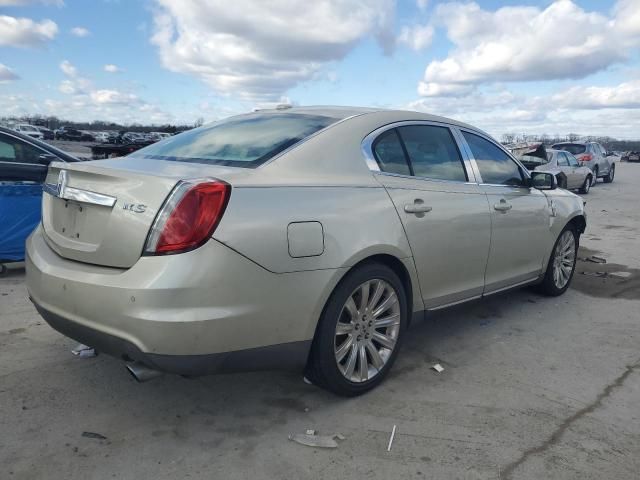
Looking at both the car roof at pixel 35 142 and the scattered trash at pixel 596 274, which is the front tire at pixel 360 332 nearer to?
the scattered trash at pixel 596 274

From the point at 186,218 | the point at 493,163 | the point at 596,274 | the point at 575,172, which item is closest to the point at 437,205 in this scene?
the point at 493,163

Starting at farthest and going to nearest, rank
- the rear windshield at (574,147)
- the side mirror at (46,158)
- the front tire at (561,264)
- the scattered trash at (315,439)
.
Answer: the rear windshield at (574,147), the side mirror at (46,158), the front tire at (561,264), the scattered trash at (315,439)

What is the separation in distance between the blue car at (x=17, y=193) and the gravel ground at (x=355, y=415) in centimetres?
168

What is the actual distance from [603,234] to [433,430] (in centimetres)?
813

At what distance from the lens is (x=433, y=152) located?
12.7ft

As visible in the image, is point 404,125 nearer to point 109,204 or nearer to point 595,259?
point 109,204

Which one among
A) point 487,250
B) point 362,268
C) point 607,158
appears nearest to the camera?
point 362,268

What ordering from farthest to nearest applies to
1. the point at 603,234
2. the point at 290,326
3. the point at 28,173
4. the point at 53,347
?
1. the point at 603,234
2. the point at 28,173
3. the point at 53,347
4. the point at 290,326

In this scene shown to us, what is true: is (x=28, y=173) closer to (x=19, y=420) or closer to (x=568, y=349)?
(x=19, y=420)

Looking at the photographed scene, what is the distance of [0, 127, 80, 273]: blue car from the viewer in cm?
571

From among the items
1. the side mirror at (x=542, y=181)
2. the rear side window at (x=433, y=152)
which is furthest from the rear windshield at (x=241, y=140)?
the side mirror at (x=542, y=181)

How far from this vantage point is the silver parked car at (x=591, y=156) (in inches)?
799

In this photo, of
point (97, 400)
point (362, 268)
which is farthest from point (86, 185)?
point (362, 268)

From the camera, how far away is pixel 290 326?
2770mm
